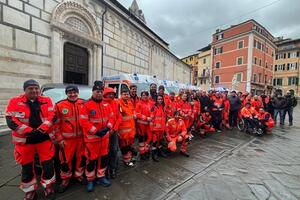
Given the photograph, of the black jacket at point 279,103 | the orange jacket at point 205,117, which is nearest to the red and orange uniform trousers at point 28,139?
the orange jacket at point 205,117

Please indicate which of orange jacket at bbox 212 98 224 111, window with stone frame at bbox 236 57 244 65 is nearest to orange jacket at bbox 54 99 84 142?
orange jacket at bbox 212 98 224 111

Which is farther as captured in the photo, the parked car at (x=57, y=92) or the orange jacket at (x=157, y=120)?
the parked car at (x=57, y=92)

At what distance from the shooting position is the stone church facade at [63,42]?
7598 millimetres

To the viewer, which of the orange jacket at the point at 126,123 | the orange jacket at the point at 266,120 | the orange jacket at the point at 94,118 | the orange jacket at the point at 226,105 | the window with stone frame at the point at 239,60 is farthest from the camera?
the window with stone frame at the point at 239,60

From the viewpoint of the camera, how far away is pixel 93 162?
3.10 metres

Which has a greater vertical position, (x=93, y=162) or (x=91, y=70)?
(x=91, y=70)

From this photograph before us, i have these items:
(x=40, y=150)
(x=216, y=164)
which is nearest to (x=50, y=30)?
(x=40, y=150)

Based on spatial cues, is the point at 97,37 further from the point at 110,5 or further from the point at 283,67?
the point at 283,67

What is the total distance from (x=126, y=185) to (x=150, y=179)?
1.65 feet

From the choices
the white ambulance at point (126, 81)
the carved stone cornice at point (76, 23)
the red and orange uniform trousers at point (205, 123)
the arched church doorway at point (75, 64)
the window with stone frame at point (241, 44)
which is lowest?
the red and orange uniform trousers at point (205, 123)

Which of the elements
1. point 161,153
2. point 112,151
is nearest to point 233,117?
point 161,153

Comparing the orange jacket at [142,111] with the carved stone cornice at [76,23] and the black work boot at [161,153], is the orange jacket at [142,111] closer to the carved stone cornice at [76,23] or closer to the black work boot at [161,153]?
the black work boot at [161,153]

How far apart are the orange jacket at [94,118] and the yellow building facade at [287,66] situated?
57028 millimetres

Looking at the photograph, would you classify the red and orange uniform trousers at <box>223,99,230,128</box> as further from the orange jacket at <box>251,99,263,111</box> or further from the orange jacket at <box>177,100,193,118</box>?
the orange jacket at <box>177,100,193,118</box>
